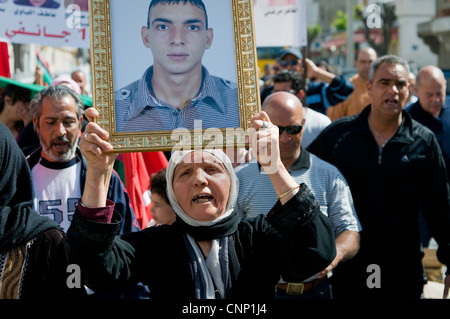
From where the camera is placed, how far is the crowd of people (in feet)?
7.91

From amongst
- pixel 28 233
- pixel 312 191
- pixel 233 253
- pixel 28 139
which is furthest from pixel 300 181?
pixel 28 139

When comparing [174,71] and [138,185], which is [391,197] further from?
[174,71]

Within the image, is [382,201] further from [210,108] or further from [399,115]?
[210,108]

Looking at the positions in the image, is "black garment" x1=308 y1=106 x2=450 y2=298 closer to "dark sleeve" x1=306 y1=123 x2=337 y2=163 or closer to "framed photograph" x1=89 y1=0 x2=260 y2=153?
"dark sleeve" x1=306 y1=123 x2=337 y2=163

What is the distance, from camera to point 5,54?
18.0 ft

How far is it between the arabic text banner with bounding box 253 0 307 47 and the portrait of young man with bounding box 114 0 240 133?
330cm

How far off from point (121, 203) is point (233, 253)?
1217 mm

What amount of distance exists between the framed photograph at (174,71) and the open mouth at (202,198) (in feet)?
0.65

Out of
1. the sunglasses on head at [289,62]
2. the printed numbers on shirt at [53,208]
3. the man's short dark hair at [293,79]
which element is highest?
the sunglasses on head at [289,62]

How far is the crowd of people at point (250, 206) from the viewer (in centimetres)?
241

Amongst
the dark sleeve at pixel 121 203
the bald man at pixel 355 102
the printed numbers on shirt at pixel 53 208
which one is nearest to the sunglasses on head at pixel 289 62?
the bald man at pixel 355 102

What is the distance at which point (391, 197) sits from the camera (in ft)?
12.9

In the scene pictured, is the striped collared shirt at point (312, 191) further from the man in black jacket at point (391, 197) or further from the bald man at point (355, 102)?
the bald man at point (355, 102)

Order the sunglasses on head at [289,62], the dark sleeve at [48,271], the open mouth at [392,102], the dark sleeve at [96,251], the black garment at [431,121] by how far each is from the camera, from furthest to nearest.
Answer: the sunglasses on head at [289,62]
the black garment at [431,121]
the open mouth at [392,102]
the dark sleeve at [48,271]
the dark sleeve at [96,251]
